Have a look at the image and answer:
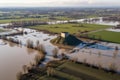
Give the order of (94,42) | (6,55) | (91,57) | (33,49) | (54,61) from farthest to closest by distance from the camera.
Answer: (94,42), (33,49), (6,55), (91,57), (54,61)

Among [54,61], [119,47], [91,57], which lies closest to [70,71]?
[54,61]

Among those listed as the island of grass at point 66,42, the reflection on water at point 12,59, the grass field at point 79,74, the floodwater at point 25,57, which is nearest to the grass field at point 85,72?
the grass field at point 79,74

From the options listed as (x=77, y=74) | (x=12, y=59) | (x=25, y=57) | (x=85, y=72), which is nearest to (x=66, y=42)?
(x=25, y=57)

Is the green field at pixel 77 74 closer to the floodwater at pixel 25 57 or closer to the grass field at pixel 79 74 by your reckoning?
the grass field at pixel 79 74

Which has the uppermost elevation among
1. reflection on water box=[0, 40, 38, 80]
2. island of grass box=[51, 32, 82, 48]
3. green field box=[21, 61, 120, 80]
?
island of grass box=[51, 32, 82, 48]

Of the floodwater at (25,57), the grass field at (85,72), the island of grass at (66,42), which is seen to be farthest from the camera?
the island of grass at (66,42)

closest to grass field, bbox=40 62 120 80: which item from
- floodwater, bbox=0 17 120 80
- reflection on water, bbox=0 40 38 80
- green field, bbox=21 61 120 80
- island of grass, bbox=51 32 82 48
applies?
green field, bbox=21 61 120 80

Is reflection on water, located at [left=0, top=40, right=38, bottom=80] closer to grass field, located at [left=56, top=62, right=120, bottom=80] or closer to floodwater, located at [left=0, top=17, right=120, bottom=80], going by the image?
floodwater, located at [left=0, top=17, right=120, bottom=80]

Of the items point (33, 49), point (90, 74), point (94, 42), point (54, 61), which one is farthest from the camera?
point (94, 42)

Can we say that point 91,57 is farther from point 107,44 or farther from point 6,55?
point 6,55

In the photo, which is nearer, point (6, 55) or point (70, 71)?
point (70, 71)

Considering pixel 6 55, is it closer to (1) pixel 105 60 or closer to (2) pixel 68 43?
(2) pixel 68 43
